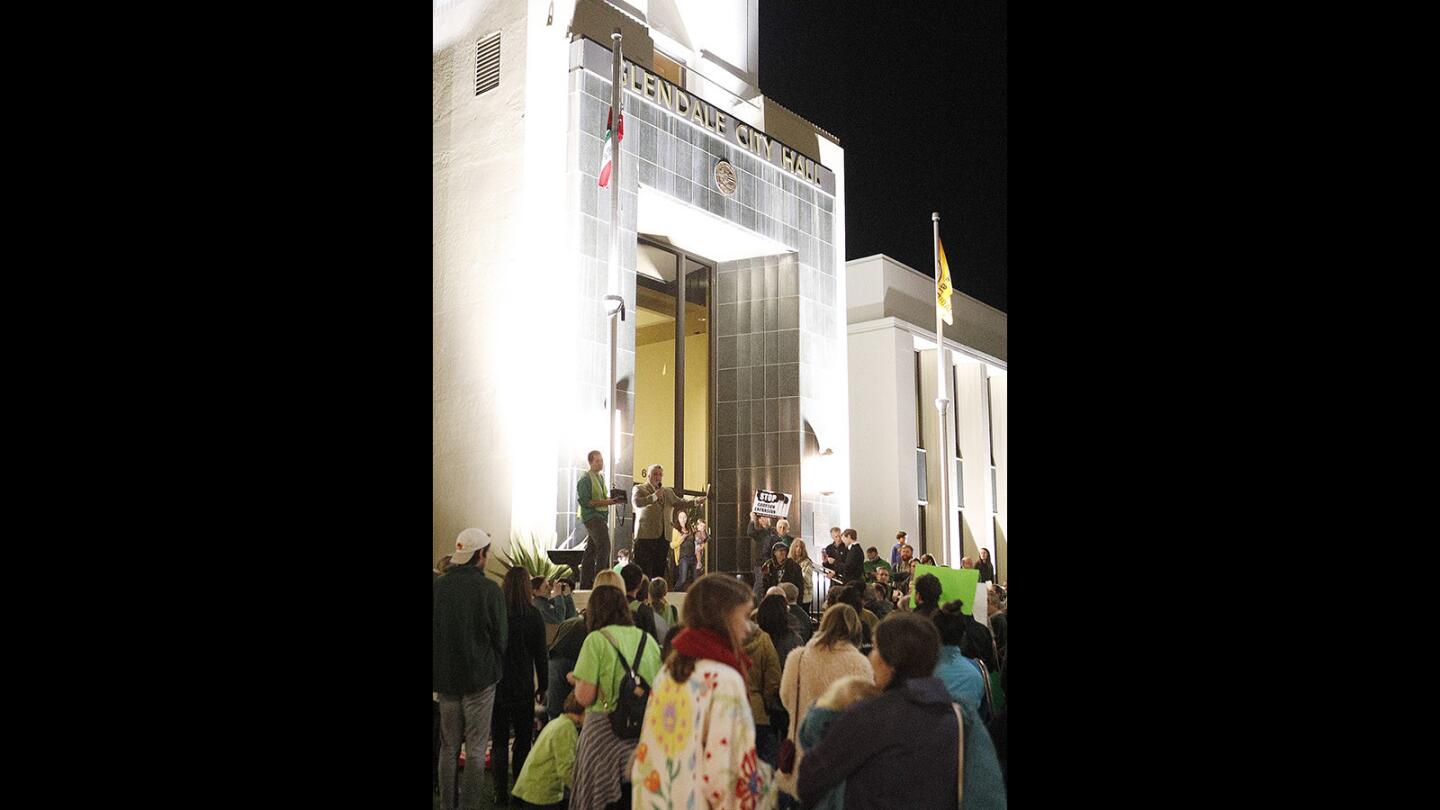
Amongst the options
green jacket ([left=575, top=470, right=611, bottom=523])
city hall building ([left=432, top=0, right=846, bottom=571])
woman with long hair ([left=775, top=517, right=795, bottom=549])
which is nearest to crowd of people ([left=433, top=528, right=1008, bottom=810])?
woman with long hair ([left=775, top=517, right=795, bottom=549])

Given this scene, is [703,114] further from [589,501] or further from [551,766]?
[551,766]

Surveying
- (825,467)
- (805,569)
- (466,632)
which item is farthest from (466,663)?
(825,467)

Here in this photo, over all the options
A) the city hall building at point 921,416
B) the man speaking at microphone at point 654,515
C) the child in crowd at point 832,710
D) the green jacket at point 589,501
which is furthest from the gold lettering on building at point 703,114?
the child in crowd at point 832,710

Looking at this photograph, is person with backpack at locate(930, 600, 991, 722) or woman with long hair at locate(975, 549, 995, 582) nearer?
person with backpack at locate(930, 600, 991, 722)

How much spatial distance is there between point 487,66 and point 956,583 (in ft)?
19.0

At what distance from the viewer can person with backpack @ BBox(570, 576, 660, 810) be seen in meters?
4.62

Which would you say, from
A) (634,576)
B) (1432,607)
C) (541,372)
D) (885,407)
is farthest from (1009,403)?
(541,372)

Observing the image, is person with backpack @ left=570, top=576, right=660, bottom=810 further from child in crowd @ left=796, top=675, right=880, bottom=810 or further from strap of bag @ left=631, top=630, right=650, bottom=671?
child in crowd @ left=796, top=675, right=880, bottom=810

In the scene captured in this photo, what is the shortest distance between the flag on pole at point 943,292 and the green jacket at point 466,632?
2346mm

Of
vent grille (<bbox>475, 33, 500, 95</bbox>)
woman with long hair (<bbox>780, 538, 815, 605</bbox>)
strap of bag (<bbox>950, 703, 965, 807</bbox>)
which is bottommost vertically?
strap of bag (<bbox>950, 703, 965, 807</bbox>)

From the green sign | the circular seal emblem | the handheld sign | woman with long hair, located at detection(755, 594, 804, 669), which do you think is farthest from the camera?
the circular seal emblem

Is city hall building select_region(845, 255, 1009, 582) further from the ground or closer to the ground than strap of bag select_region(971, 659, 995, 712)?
further from the ground

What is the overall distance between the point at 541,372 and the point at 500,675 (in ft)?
11.2

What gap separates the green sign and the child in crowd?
17.8 inches
